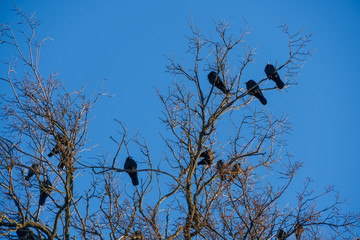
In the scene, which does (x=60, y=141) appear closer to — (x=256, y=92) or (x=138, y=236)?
(x=138, y=236)

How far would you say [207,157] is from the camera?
24.0 feet

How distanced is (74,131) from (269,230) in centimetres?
299

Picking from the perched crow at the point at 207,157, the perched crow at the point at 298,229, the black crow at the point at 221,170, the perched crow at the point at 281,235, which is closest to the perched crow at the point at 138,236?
the black crow at the point at 221,170

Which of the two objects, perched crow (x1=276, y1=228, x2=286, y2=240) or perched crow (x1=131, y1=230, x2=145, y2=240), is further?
perched crow (x1=131, y1=230, x2=145, y2=240)

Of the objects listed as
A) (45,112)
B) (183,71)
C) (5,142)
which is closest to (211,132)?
(183,71)

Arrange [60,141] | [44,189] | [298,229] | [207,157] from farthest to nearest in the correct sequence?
[207,157]
[60,141]
[44,189]
[298,229]

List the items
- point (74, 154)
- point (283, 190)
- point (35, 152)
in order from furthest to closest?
1. point (35, 152)
2. point (74, 154)
3. point (283, 190)

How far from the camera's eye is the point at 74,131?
6.68 metres

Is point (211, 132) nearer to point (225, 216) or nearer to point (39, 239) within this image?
point (225, 216)

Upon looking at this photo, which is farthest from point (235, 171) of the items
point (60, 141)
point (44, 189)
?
point (44, 189)

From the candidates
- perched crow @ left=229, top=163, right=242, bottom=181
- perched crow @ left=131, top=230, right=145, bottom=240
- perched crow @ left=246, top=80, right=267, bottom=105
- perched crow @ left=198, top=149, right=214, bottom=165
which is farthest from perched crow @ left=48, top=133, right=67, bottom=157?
perched crow @ left=246, top=80, right=267, bottom=105

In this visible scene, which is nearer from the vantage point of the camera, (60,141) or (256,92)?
(60,141)

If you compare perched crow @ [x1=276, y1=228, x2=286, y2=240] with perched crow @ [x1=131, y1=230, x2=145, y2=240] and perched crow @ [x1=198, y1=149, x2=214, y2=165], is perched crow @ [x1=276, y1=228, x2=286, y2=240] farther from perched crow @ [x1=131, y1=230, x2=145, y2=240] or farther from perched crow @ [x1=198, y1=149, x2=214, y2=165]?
perched crow @ [x1=131, y1=230, x2=145, y2=240]

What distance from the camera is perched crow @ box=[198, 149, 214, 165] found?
23.1 feet
